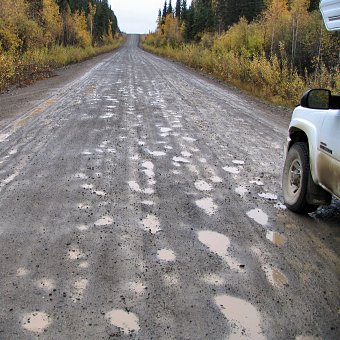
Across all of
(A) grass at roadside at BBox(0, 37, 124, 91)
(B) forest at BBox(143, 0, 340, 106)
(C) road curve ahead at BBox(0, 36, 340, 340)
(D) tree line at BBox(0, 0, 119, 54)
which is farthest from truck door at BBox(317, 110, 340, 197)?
(D) tree line at BBox(0, 0, 119, 54)

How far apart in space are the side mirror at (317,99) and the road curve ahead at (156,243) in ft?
3.92

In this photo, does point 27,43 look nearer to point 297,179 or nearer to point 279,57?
point 279,57

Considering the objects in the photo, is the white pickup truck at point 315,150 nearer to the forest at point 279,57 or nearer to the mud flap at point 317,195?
the mud flap at point 317,195

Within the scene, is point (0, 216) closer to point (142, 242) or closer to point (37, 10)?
point (142, 242)

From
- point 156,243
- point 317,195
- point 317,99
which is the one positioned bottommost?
point 156,243

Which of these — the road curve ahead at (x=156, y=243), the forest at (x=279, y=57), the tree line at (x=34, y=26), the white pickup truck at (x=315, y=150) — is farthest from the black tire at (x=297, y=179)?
the tree line at (x=34, y=26)

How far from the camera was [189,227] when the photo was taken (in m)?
4.04

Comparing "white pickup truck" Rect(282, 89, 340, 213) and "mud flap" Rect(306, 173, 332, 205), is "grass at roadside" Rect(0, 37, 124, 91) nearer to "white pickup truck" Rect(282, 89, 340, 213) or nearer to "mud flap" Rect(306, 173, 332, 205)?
"white pickup truck" Rect(282, 89, 340, 213)

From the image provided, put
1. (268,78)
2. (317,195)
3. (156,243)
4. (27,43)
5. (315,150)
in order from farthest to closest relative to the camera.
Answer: (27,43) < (268,78) < (317,195) < (315,150) < (156,243)

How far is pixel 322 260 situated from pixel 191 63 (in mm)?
29461

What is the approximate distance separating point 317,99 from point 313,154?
54 cm

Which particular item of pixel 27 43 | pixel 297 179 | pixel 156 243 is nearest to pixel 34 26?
pixel 27 43

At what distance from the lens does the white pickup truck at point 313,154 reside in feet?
12.0

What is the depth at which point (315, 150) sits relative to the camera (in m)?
4.03
